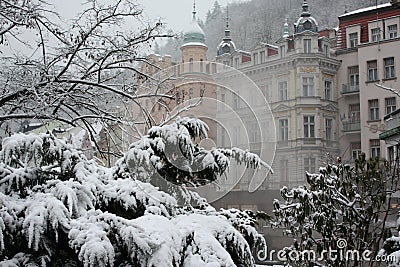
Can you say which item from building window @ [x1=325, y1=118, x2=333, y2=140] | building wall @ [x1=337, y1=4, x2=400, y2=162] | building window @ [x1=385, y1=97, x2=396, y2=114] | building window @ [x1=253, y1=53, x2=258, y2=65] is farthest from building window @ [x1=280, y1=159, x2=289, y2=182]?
building window @ [x1=253, y1=53, x2=258, y2=65]

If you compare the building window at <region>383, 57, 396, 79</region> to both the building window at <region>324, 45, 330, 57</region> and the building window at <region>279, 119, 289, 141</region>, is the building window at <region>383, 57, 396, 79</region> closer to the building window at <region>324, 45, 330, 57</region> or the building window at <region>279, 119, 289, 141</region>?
the building window at <region>324, 45, 330, 57</region>

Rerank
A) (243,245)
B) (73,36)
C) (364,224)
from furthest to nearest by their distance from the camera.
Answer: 1. (364,224)
2. (73,36)
3. (243,245)

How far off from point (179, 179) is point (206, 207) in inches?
11.5

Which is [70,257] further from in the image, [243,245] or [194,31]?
[194,31]

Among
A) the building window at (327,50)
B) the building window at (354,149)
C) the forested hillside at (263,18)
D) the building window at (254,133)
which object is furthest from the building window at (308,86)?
the forested hillside at (263,18)

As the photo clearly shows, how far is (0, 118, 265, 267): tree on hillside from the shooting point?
2373mm

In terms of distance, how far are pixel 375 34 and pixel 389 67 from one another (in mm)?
1746

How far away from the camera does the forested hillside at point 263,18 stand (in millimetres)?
34250

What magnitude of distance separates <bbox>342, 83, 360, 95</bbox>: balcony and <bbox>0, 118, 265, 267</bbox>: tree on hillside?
2211 centimetres

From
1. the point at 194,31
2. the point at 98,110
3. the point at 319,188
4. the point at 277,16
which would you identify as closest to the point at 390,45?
the point at 194,31

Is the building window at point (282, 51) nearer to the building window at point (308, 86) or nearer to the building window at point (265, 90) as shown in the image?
the building window at point (308, 86)

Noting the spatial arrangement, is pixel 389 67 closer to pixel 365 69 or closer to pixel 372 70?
pixel 372 70

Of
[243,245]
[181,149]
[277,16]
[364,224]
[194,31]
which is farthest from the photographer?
[277,16]

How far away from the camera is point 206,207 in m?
3.54
